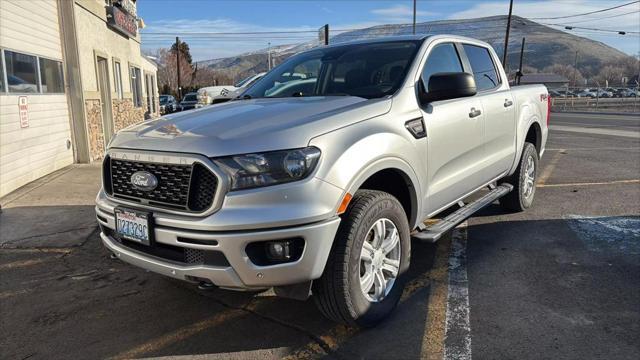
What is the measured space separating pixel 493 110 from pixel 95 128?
9537 millimetres

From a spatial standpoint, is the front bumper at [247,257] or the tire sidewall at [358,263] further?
the tire sidewall at [358,263]

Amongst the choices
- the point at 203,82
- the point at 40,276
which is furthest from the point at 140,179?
the point at 203,82

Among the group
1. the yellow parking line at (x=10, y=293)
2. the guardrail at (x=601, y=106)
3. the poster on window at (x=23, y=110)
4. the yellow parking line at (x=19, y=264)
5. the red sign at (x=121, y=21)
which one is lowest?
the guardrail at (x=601, y=106)

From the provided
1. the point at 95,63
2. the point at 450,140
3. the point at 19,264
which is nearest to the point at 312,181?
the point at 450,140

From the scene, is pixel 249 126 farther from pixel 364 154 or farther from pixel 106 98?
pixel 106 98

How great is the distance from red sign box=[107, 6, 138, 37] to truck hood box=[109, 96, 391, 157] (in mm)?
11929

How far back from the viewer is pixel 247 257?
9.02 feet

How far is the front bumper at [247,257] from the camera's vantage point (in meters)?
2.72

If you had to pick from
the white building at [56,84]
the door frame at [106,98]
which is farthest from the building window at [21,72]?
the door frame at [106,98]

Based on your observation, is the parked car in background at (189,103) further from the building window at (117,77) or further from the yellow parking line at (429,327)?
the yellow parking line at (429,327)

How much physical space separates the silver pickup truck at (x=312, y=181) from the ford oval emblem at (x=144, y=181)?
1 cm

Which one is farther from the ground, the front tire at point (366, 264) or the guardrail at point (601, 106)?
the front tire at point (366, 264)

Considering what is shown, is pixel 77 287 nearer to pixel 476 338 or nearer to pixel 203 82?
pixel 476 338

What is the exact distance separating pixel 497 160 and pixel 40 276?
14.5 feet
